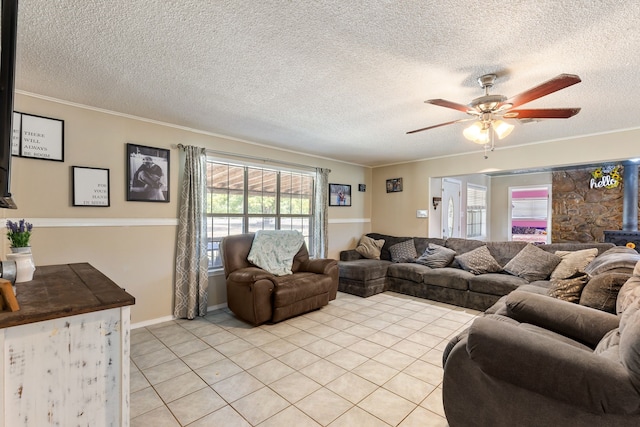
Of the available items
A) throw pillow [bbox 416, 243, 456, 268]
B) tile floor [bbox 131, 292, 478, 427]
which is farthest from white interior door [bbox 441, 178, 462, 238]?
tile floor [bbox 131, 292, 478, 427]

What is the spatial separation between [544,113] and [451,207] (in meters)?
3.99

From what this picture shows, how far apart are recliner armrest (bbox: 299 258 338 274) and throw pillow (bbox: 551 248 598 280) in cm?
255

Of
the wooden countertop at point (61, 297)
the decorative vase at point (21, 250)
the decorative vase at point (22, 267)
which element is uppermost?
the decorative vase at point (21, 250)

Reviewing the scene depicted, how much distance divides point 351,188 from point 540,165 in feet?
9.68

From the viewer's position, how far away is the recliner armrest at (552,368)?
1077 mm

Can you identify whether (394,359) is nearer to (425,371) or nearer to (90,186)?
(425,371)

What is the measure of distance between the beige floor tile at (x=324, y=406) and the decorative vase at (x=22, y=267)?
65.9 inches

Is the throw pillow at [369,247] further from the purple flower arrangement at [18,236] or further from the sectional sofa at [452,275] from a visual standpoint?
the purple flower arrangement at [18,236]

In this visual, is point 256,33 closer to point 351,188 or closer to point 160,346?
point 160,346

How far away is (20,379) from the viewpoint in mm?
1009

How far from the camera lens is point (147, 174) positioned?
3.23 meters

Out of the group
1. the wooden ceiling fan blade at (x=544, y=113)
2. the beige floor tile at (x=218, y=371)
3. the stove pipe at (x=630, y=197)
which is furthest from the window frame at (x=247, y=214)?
the stove pipe at (x=630, y=197)

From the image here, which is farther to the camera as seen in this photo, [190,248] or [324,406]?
[190,248]

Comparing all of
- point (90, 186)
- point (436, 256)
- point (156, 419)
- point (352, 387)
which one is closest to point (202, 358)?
point (156, 419)
